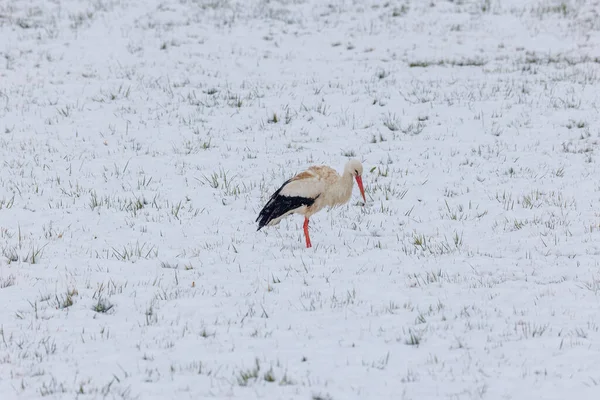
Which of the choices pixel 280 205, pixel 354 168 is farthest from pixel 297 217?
pixel 354 168

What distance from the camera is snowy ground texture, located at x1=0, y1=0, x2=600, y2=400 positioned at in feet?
Result: 16.7

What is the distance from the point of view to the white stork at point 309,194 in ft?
25.9

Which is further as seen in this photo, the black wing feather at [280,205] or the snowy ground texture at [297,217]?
the black wing feather at [280,205]

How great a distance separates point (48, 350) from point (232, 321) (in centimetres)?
145

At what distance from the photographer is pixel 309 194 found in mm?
7914

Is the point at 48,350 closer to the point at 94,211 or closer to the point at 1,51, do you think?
the point at 94,211

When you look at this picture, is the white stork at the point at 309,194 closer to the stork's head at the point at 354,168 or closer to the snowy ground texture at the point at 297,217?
the stork's head at the point at 354,168

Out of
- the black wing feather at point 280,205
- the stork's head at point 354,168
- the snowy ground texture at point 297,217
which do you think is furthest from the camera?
the stork's head at point 354,168

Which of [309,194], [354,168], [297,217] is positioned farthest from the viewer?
[297,217]

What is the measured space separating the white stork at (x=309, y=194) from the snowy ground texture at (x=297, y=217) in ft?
1.24

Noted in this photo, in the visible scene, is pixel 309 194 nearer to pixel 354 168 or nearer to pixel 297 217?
pixel 354 168

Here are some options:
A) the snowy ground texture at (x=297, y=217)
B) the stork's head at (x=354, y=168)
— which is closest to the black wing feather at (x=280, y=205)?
the snowy ground texture at (x=297, y=217)

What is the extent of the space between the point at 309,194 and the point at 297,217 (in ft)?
3.66

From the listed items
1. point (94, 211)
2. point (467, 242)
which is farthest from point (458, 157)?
point (94, 211)
